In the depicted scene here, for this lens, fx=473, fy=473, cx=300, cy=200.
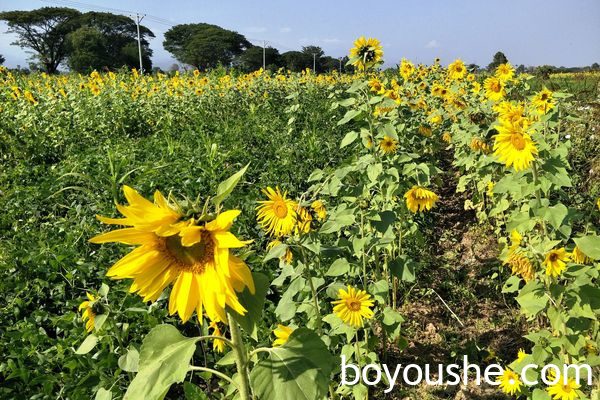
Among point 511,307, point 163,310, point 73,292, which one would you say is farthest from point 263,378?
point 511,307

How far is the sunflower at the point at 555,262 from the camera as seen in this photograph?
1.49 meters

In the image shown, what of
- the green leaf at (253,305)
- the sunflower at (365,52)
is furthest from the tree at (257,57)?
the green leaf at (253,305)

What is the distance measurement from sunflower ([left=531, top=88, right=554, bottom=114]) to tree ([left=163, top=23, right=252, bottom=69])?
45.7 m

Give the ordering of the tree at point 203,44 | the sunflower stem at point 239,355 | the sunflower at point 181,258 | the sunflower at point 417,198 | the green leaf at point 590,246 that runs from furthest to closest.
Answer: the tree at point 203,44
the sunflower at point 417,198
the green leaf at point 590,246
the sunflower stem at point 239,355
the sunflower at point 181,258

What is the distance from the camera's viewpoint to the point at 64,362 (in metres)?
1.70

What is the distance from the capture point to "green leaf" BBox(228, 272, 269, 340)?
80 cm

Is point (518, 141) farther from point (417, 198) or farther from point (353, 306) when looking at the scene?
point (353, 306)

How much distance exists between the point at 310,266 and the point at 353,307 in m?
0.24

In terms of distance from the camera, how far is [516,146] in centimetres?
169

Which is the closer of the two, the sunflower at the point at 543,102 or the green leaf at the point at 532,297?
the green leaf at the point at 532,297

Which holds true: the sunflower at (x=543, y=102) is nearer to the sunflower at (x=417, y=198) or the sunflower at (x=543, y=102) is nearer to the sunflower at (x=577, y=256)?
the sunflower at (x=417, y=198)

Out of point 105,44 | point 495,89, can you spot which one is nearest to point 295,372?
point 495,89

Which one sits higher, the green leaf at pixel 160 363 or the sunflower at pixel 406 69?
the sunflower at pixel 406 69

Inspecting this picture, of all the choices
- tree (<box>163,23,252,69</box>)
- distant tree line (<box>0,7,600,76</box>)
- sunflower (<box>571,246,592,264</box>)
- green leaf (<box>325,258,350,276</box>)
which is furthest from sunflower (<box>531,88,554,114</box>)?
tree (<box>163,23,252,69</box>)
